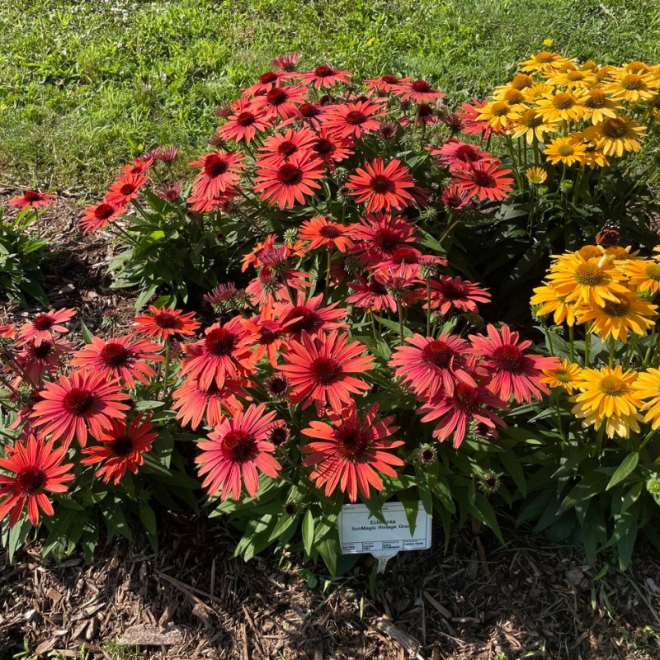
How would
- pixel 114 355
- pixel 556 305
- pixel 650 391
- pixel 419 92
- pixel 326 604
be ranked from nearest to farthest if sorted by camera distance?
pixel 650 391, pixel 556 305, pixel 114 355, pixel 326 604, pixel 419 92

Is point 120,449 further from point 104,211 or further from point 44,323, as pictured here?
point 104,211

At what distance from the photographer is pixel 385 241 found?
2.58 metres

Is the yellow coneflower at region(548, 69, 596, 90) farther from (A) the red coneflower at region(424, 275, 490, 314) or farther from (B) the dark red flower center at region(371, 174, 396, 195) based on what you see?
(A) the red coneflower at region(424, 275, 490, 314)

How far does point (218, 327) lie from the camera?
220cm

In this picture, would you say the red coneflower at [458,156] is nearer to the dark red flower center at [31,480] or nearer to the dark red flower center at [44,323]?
the dark red flower center at [44,323]

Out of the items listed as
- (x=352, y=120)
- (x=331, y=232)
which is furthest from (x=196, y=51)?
(x=331, y=232)

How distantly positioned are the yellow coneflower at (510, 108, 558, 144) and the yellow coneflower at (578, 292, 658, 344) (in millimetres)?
1248

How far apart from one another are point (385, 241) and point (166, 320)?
93 centimetres

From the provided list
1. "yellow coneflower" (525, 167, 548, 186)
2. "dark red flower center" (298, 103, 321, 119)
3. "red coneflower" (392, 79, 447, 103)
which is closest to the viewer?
"yellow coneflower" (525, 167, 548, 186)

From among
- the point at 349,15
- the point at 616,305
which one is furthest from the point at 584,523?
the point at 349,15

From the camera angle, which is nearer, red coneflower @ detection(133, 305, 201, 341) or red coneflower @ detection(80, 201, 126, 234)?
red coneflower @ detection(133, 305, 201, 341)

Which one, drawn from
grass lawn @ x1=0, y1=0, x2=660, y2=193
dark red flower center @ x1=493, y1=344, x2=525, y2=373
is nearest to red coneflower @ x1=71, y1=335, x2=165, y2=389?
dark red flower center @ x1=493, y1=344, x2=525, y2=373

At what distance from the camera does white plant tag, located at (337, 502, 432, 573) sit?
2283 millimetres

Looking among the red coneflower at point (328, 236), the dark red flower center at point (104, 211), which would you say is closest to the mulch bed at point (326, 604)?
the red coneflower at point (328, 236)
